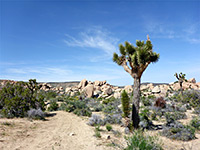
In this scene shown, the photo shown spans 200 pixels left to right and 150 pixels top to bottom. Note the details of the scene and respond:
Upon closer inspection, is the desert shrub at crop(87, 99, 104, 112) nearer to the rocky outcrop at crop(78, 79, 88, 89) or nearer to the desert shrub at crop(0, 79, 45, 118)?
the desert shrub at crop(0, 79, 45, 118)

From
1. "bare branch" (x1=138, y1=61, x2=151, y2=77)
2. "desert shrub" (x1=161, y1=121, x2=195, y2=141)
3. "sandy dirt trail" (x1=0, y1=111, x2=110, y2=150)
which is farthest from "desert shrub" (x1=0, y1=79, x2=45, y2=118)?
"desert shrub" (x1=161, y1=121, x2=195, y2=141)

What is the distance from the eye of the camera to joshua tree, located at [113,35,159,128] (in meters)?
7.98

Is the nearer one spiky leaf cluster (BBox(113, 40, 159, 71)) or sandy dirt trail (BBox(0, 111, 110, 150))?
sandy dirt trail (BBox(0, 111, 110, 150))

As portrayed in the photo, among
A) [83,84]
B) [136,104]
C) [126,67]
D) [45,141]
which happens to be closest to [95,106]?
[136,104]

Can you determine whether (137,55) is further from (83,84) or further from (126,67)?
(83,84)

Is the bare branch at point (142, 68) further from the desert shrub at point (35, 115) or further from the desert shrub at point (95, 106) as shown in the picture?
the desert shrub at point (95, 106)

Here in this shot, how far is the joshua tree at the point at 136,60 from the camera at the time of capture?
26.2 ft

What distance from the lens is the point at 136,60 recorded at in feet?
26.9

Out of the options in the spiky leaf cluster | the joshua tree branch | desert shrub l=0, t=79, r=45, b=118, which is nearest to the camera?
the spiky leaf cluster

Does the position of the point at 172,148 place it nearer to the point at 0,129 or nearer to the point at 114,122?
the point at 114,122

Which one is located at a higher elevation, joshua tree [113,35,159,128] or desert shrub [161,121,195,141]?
joshua tree [113,35,159,128]

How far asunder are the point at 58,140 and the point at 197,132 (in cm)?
761

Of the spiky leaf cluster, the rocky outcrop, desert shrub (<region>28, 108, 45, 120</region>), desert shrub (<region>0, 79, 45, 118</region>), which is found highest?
the spiky leaf cluster

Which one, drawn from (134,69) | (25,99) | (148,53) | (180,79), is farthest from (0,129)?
(180,79)
